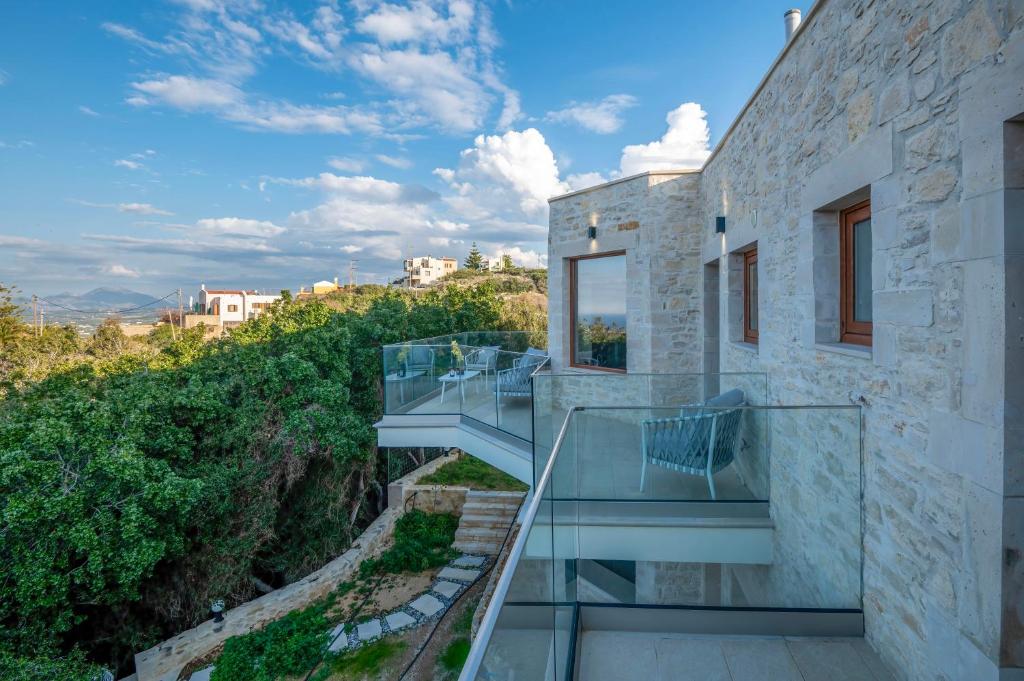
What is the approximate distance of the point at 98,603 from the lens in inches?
239

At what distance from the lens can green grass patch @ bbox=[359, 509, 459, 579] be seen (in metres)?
7.98

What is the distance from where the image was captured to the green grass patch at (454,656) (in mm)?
5723

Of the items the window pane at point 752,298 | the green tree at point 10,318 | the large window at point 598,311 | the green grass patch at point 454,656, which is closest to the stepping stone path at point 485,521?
the green grass patch at point 454,656

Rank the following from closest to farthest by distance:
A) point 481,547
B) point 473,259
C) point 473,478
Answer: point 481,547, point 473,478, point 473,259

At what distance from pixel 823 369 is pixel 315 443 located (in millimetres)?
8261

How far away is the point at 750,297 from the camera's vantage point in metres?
5.29

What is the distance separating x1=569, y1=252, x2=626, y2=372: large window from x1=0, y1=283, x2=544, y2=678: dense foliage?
4824 millimetres

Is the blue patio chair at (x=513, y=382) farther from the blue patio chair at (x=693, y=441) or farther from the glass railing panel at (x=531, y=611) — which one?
the glass railing panel at (x=531, y=611)

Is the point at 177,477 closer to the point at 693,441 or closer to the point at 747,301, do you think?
the point at 693,441

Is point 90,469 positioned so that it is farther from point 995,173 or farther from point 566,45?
point 566,45

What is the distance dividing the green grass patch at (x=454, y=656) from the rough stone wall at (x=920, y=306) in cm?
432

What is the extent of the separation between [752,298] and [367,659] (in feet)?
20.4

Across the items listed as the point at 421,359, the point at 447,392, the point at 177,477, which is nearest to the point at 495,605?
the point at 447,392

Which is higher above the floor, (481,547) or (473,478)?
(473,478)
